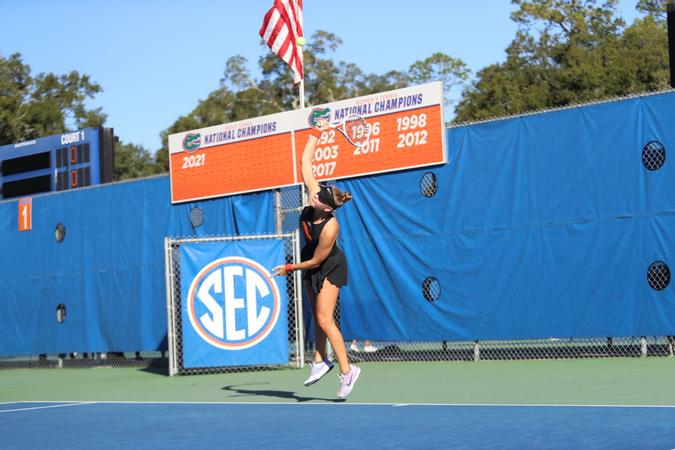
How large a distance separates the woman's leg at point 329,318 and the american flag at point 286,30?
825cm

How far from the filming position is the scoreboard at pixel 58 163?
20.3 meters

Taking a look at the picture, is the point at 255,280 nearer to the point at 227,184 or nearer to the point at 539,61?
the point at 227,184

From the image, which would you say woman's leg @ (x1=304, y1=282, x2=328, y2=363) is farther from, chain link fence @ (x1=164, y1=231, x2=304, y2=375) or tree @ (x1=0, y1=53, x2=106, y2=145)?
tree @ (x1=0, y1=53, x2=106, y2=145)

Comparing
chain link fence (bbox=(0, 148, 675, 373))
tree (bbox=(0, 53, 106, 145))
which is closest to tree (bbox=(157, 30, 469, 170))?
tree (bbox=(0, 53, 106, 145))

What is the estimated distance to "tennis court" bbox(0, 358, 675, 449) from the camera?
6820 millimetres

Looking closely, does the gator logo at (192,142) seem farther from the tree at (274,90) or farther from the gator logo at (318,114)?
the tree at (274,90)

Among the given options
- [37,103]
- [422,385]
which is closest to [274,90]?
[37,103]

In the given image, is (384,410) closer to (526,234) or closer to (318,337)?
(318,337)

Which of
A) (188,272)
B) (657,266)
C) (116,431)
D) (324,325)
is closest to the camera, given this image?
(116,431)

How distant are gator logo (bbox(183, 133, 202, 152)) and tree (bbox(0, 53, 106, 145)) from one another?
36884mm

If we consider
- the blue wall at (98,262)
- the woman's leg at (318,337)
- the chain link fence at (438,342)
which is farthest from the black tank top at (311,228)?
the blue wall at (98,262)

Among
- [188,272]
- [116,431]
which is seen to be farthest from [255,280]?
[116,431]

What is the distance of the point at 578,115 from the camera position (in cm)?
1379

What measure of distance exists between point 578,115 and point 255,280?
500cm
